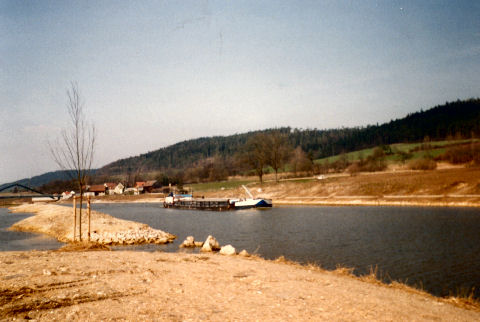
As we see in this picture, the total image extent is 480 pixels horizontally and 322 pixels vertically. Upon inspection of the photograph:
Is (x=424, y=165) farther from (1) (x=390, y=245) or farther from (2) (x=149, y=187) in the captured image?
(2) (x=149, y=187)

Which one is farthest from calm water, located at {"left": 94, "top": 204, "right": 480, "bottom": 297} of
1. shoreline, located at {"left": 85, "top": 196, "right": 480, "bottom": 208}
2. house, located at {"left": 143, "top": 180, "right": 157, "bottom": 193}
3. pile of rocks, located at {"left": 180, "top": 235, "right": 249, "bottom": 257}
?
house, located at {"left": 143, "top": 180, "right": 157, "bottom": 193}

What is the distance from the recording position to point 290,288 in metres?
9.83

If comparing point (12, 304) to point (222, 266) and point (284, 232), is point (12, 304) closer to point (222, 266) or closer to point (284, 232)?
point (222, 266)

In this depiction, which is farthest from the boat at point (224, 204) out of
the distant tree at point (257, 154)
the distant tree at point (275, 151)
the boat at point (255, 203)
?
the distant tree at point (257, 154)

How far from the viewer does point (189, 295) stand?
8.63 meters

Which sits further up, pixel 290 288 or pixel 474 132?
pixel 474 132

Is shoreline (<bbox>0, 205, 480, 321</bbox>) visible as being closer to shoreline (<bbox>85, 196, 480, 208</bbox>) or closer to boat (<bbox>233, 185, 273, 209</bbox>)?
shoreline (<bbox>85, 196, 480, 208</bbox>)

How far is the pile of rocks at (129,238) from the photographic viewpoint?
25.3 m

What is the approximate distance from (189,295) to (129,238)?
61.4 ft

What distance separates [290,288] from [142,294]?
13.6ft

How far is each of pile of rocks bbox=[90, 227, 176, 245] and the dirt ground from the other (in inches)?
508

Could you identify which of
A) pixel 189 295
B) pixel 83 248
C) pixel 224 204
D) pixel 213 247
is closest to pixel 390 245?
pixel 213 247

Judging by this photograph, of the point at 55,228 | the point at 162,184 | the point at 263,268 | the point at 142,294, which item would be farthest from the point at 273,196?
the point at 162,184

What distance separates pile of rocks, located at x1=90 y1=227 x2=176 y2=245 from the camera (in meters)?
25.3
